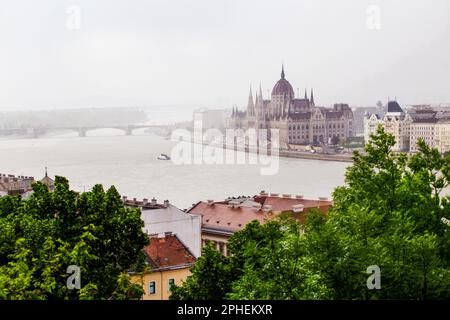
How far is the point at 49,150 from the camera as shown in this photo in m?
21.5

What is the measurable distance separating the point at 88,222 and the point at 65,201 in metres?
0.14

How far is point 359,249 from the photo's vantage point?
2.21 metres

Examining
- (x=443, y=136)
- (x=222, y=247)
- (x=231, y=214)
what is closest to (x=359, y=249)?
(x=222, y=247)

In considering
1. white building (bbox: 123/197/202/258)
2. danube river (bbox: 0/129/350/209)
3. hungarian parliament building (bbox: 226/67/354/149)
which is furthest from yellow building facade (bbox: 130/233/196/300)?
hungarian parliament building (bbox: 226/67/354/149)

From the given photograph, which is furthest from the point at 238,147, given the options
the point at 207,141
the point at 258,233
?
the point at 258,233

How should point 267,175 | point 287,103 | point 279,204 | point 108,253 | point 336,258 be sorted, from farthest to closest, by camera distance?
point 287,103, point 267,175, point 279,204, point 108,253, point 336,258

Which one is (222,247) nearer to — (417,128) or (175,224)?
(175,224)

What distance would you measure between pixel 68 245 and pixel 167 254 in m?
1.92

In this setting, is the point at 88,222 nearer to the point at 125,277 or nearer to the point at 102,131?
the point at 125,277

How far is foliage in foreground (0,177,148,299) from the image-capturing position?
2.30 m

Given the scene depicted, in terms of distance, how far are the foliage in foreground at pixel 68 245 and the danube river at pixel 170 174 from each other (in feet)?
15.3

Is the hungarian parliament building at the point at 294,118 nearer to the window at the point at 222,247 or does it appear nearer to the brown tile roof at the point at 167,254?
the window at the point at 222,247

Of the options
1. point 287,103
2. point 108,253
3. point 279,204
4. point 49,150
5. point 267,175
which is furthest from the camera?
point 287,103

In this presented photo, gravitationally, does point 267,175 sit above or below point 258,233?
below
